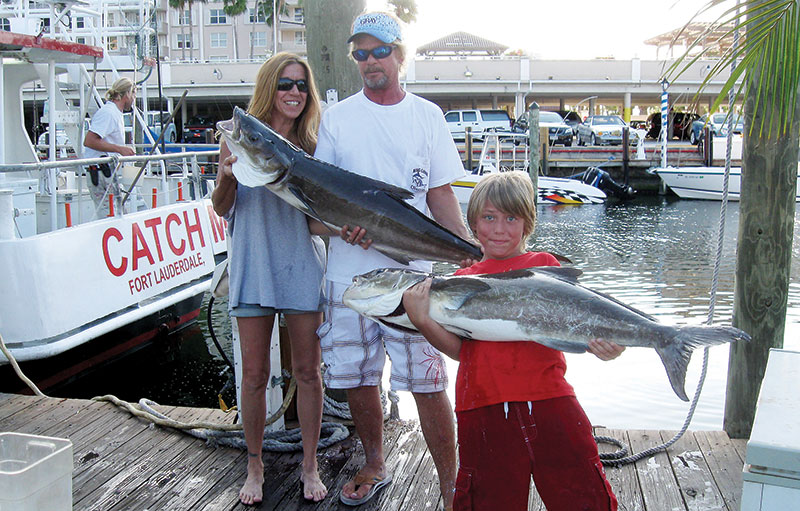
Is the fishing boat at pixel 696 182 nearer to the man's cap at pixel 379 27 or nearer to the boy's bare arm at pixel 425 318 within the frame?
the man's cap at pixel 379 27

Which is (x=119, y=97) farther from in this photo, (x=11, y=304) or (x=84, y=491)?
(x=84, y=491)

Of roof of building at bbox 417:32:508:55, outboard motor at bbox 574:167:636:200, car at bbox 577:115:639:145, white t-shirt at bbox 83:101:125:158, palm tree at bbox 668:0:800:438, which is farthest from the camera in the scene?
roof of building at bbox 417:32:508:55

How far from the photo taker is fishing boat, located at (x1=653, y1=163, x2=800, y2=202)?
2452cm

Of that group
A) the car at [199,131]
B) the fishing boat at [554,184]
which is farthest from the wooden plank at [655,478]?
the car at [199,131]

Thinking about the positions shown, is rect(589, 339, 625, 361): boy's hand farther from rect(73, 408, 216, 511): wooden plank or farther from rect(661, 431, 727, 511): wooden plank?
rect(73, 408, 216, 511): wooden plank

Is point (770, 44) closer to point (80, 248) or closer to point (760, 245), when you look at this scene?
point (760, 245)

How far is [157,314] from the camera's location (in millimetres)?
8141

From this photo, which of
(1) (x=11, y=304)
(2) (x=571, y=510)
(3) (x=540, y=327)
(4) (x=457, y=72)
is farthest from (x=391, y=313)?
(4) (x=457, y=72)

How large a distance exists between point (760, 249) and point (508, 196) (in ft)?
6.10

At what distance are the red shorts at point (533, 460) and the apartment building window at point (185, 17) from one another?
6312cm

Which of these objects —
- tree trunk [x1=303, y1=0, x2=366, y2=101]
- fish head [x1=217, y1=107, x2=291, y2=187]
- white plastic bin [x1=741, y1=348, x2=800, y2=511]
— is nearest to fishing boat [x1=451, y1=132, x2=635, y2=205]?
tree trunk [x1=303, y1=0, x2=366, y2=101]

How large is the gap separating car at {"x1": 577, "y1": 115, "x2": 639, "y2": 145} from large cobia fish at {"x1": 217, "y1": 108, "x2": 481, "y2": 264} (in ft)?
97.0

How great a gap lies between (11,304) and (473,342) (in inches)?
182

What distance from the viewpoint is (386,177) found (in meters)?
3.04
